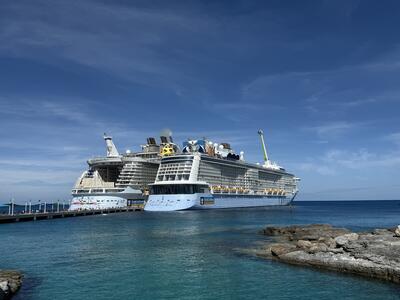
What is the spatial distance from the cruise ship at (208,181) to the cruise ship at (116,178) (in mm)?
12280

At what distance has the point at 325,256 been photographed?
106 ft

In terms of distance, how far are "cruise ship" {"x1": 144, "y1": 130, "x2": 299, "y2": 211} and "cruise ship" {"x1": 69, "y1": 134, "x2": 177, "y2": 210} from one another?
40.3ft

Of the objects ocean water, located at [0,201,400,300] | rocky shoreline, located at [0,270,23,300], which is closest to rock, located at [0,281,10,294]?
rocky shoreline, located at [0,270,23,300]

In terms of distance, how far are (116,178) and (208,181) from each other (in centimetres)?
3329

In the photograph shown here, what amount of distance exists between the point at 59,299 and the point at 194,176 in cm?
8278

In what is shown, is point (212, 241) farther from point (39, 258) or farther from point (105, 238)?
point (39, 258)

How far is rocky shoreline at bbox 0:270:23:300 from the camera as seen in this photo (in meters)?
23.2

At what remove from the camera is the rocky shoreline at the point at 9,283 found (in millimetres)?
23233

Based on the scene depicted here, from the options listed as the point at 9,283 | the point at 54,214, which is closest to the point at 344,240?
the point at 9,283

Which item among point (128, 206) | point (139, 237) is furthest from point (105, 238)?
point (128, 206)

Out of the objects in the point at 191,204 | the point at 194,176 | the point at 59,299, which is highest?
the point at 194,176

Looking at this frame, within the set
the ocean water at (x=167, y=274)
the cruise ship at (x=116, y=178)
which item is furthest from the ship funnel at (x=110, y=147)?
the ocean water at (x=167, y=274)

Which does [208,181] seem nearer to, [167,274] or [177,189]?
[177,189]

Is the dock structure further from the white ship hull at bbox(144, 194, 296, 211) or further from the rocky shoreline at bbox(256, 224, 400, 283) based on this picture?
the rocky shoreline at bbox(256, 224, 400, 283)
